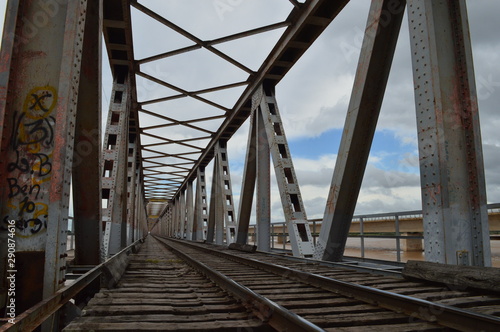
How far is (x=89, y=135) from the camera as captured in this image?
541 centimetres

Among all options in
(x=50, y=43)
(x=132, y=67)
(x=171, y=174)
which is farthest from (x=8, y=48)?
(x=171, y=174)

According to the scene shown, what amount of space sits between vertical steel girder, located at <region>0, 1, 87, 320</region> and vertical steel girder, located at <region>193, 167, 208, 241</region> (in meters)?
18.5

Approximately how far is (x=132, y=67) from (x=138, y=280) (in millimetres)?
7983

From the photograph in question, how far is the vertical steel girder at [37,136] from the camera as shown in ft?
11.3

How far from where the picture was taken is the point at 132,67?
37.4ft

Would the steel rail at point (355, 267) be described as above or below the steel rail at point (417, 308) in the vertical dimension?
below

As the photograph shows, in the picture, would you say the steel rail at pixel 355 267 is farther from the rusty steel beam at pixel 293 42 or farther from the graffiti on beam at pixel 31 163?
the rusty steel beam at pixel 293 42

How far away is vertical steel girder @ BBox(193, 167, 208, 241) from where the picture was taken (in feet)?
73.7

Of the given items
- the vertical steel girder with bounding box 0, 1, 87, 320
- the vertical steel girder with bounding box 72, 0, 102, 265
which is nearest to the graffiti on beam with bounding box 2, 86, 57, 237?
the vertical steel girder with bounding box 0, 1, 87, 320

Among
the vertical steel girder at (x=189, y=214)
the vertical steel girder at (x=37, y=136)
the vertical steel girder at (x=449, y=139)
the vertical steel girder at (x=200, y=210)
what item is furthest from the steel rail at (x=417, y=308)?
the vertical steel girder at (x=189, y=214)

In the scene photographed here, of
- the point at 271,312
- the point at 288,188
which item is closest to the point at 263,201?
A: the point at 288,188

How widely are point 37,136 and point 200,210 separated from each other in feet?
63.4

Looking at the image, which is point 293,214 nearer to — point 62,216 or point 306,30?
point 306,30

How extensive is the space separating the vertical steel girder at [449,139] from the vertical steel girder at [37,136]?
4.56 m
